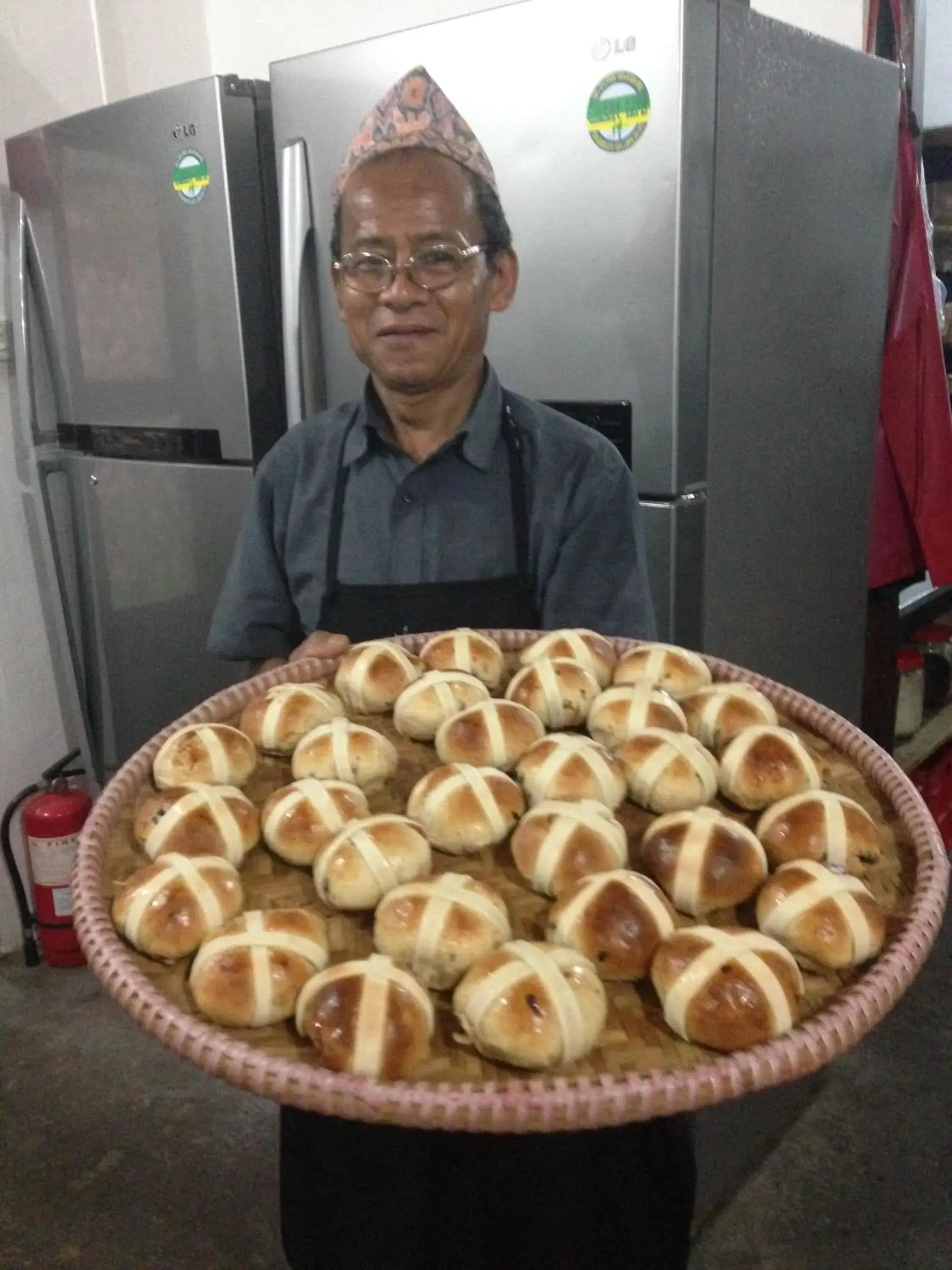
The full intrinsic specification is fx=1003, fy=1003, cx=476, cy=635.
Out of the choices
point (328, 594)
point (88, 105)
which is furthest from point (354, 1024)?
point (88, 105)

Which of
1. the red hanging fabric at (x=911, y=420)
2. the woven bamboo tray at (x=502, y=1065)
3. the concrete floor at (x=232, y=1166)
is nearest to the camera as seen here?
the woven bamboo tray at (x=502, y=1065)

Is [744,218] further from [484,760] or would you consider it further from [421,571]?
[484,760]

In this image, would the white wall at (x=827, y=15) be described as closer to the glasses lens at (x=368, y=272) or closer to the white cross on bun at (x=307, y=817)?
the glasses lens at (x=368, y=272)

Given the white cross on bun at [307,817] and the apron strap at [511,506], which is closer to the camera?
the white cross on bun at [307,817]

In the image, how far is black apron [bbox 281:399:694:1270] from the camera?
87 cm

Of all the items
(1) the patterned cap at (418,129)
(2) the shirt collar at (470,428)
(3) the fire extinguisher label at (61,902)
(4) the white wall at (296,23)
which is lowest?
(3) the fire extinguisher label at (61,902)

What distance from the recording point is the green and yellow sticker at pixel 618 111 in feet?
4.54

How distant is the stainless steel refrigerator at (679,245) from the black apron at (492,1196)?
2.72 feet

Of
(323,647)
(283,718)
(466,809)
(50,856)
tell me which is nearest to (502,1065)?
(466,809)

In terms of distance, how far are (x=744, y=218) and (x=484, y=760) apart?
1.02 meters

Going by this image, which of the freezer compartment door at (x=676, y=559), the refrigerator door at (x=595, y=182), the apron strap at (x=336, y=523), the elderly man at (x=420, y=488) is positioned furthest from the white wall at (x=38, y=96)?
the freezer compartment door at (x=676, y=559)

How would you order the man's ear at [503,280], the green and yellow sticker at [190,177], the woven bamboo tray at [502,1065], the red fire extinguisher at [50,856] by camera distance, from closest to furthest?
1. the woven bamboo tray at [502,1065]
2. the man's ear at [503,280]
3. the green and yellow sticker at [190,177]
4. the red fire extinguisher at [50,856]

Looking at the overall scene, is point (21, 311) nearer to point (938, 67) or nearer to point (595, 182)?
point (595, 182)

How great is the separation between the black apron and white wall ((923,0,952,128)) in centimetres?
212
